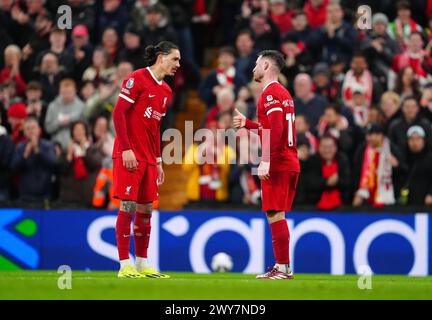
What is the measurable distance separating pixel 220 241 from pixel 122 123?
550 cm

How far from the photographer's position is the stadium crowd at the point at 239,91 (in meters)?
17.5

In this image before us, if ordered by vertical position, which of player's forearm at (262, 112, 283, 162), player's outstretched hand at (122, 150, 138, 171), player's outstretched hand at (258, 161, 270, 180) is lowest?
player's outstretched hand at (258, 161, 270, 180)

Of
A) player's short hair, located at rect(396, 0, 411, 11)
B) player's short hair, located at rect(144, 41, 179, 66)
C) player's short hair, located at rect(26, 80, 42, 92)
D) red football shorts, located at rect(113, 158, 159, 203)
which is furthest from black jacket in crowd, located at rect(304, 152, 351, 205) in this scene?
player's short hair, located at rect(144, 41, 179, 66)

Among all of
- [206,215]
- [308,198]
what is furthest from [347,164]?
[206,215]

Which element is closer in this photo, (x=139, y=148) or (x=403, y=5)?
(x=139, y=148)

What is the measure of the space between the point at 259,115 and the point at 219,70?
7192mm

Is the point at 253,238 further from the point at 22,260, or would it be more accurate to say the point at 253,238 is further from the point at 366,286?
the point at 366,286

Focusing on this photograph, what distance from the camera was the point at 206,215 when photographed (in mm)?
17484

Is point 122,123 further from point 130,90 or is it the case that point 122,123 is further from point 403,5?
point 403,5

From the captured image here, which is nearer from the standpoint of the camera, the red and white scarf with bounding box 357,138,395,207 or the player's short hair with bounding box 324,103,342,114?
the red and white scarf with bounding box 357,138,395,207

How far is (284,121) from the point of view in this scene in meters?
12.4

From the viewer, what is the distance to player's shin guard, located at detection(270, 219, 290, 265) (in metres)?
12.4

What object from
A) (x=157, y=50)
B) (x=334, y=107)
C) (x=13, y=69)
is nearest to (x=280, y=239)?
(x=157, y=50)

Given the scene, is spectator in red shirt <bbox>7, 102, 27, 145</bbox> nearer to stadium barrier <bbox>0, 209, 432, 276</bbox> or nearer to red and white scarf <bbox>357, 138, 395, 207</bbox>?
stadium barrier <bbox>0, 209, 432, 276</bbox>
